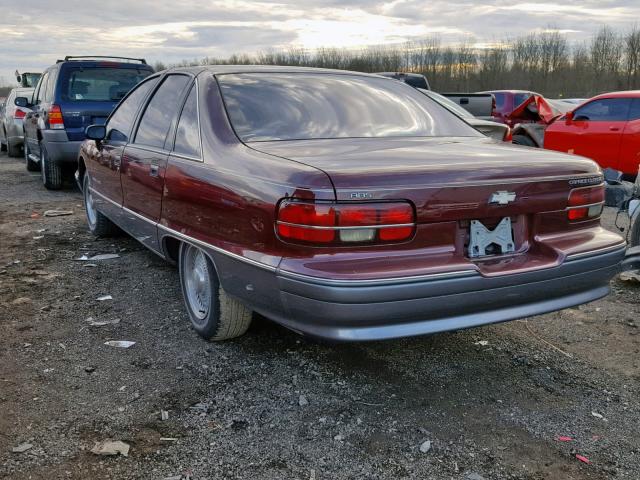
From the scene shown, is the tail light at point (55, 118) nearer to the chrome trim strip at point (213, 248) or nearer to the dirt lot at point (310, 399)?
the dirt lot at point (310, 399)

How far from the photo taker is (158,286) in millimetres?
4734

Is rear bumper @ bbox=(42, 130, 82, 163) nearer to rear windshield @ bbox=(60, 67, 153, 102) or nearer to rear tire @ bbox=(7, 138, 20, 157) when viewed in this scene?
rear windshield @ bbox=(60, 67, 153, 102)

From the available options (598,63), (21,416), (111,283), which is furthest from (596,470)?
(598,63)

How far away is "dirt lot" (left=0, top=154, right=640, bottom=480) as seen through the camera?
250cm

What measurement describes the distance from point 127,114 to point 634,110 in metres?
7.64

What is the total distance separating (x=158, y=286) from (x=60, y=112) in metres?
5.18

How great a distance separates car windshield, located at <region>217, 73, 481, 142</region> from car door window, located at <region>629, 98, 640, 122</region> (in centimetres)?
641

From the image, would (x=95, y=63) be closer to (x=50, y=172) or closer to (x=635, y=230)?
(x=50, y=172)

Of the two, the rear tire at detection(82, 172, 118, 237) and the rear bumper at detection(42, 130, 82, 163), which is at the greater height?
the rear bumper at detection(42, 130, 82, 163)

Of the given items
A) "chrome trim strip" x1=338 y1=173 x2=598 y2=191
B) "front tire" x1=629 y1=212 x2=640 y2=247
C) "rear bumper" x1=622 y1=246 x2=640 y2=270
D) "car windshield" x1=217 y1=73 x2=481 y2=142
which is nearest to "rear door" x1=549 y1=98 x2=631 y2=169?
"front tire" x1=629 y1=212 x2=640 y2=247

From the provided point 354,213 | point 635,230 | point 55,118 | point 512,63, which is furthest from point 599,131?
point 512,63

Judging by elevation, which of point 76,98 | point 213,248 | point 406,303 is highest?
point 76,98

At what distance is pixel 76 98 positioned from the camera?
28.9ft

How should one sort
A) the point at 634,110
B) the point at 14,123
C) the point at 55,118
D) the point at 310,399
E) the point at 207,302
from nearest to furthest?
the point at 310,399 → the point at 207,302 → the point at 55,118 → the point at 634,110 → the point at 14,123
